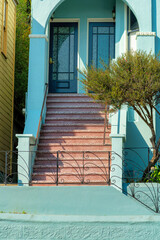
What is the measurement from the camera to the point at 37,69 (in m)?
13.7

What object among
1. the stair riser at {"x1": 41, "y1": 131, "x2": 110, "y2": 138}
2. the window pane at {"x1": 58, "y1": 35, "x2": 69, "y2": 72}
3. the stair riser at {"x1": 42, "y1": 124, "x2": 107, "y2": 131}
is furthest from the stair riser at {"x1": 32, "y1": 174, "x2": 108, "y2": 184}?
the window pane at {"x1": 58, "y1": 35, "x2": 69, "y2": 72}

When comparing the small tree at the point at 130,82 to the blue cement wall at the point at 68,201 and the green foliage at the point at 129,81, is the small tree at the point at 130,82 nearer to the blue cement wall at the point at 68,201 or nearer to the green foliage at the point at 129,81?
the green foliage at the point at 129,81

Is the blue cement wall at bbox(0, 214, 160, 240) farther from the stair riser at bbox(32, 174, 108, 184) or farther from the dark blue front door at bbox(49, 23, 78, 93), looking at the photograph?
the dark blue front door at bbox(49, 23, 78, 93)

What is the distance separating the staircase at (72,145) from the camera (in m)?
11.4

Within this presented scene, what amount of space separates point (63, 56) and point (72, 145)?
4.16 metres

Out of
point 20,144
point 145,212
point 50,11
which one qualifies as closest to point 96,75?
point 20,144

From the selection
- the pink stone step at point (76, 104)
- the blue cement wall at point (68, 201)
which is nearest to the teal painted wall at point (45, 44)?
the pink stone step at point (76, 104)

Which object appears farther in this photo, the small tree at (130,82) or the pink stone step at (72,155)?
the pink stone step at (72,155)

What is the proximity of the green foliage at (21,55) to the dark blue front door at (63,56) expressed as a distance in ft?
14.3

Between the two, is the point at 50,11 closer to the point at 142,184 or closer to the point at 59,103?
the point at 59,103

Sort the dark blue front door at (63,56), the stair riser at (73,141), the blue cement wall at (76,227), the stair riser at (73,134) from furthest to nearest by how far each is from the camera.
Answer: the dark blue front door at (63,56), the stair riser at (73,134), the stair riser at (73,141), the blue cement wall at (76,227)

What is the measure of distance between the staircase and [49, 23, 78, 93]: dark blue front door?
91 centimetres

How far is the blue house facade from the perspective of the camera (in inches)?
506

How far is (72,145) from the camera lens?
12484 millimetres
